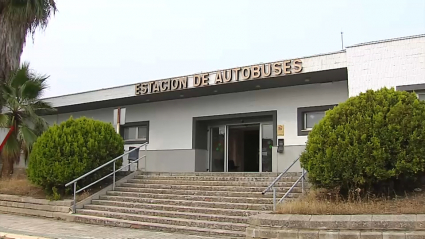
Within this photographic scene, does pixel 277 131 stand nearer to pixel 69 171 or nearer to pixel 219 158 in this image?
pixel 219 158

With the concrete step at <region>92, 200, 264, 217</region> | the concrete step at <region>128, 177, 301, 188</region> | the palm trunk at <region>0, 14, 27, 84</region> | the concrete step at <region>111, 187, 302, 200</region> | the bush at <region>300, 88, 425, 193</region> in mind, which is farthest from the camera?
the palm trunk at <region>0, 14, 27, 84</region>

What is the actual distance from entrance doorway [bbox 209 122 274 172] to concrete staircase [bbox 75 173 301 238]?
12.7ft

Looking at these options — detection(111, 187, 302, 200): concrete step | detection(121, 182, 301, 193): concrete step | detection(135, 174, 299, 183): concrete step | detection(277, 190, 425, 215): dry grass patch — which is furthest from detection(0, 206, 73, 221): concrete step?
detection(277, 190, 425, 215): dry grass patch

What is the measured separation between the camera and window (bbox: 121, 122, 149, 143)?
1877 centimetres

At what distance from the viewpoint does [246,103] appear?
16.1 m

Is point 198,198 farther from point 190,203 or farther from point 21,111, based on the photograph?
point 21,111

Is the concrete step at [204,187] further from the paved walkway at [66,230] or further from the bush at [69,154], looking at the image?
the paved walkway at [66,230]

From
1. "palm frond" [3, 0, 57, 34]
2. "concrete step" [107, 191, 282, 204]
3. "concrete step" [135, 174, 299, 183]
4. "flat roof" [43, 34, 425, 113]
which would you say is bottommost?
"concrete step" [107, 191, 282, 204]

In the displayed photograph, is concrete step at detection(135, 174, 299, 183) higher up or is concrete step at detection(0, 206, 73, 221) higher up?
concrete step at detection(135, 174, 299, 183)

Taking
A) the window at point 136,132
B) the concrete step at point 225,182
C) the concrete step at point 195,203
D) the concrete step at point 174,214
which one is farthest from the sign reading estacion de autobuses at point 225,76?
the concrete step at point 174,214

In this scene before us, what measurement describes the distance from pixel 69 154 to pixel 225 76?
5764 mm

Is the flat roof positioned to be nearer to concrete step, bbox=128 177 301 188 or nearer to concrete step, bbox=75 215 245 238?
concrete step, bbox=128 177 301 188

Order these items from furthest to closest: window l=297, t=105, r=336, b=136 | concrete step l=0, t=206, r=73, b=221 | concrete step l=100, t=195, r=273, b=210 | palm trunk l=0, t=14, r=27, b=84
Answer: palm trunk l=0, t=14, r=27, b=84
window l=297, t=105, r=336, b=136
concrete step l=0, t=206, r=73, b=221
concrete step l=100, t=195, r=273, b=210

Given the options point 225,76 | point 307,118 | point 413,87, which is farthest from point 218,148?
point 413,87
